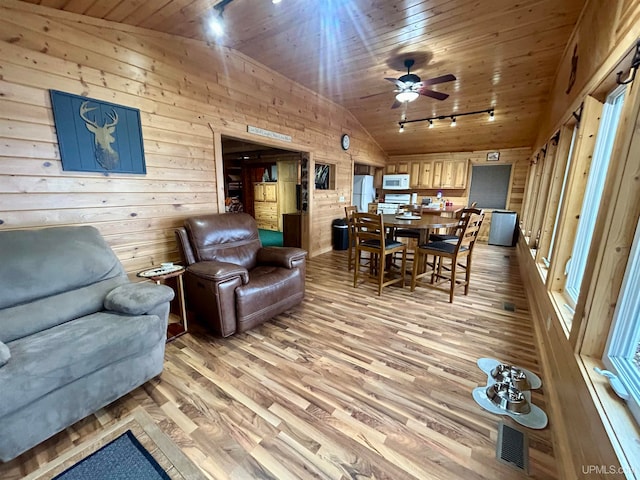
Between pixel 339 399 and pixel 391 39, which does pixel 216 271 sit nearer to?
pixel 339 399

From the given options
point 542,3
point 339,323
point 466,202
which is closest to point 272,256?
point 339,323

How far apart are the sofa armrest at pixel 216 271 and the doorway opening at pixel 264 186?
390cm

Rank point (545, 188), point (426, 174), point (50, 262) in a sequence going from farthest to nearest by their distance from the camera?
point (426, 174), point (545, 188), point (50, 262)

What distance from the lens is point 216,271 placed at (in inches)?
84.9

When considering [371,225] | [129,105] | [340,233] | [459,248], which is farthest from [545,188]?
[129,105]

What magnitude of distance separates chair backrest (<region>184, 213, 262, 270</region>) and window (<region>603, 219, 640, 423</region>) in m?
2.68

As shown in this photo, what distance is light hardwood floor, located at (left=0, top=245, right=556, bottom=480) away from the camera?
126 centimetres

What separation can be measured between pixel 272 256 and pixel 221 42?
2452 millimetres

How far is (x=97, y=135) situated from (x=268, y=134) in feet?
6.42

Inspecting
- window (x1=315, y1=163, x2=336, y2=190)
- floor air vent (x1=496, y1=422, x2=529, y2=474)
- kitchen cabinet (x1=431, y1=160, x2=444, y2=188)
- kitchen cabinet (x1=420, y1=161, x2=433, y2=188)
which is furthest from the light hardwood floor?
kitchen cabinet (x1=420, y1=161, x2=433, y2=188)

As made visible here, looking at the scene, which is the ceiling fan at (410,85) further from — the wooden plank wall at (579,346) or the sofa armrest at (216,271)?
the sofa armrest at (216,271)

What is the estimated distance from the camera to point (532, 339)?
2301 mm

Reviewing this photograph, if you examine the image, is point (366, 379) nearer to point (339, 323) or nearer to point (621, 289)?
point (339, 323)

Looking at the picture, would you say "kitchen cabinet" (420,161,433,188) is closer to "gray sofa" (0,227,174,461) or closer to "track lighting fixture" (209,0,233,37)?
"track lighting fixture" (209,0,233,37)
